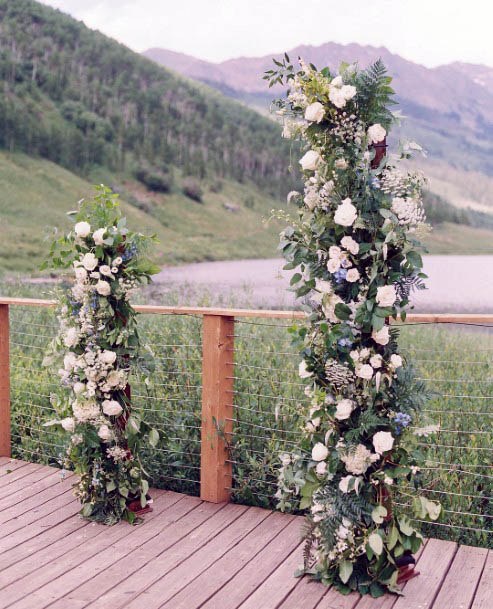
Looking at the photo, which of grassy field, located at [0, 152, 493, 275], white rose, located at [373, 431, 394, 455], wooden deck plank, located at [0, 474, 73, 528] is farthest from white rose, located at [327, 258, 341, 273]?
grassy field, located at [0, 152, 493, 275]

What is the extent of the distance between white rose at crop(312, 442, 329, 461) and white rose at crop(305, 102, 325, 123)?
44.2 inches

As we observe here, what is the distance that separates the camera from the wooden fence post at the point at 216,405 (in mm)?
3350

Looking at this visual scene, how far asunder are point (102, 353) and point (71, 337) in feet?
0.51

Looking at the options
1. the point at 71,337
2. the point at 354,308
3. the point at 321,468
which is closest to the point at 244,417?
the point at 71,337

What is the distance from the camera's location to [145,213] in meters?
42.8

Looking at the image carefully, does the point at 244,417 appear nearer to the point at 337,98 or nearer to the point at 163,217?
the point at 337,98

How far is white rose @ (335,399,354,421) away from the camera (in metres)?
2.41

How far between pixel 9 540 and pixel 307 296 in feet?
5.46

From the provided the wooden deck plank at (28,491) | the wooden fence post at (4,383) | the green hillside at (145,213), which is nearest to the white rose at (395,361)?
the wooden deck plank at (28,491)

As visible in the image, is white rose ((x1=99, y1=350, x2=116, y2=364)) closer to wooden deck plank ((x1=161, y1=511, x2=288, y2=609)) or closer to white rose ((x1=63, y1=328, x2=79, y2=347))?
white rose ((x1=63, y1=328, x2=79, y2=347))

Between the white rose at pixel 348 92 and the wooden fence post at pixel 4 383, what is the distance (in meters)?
2.59

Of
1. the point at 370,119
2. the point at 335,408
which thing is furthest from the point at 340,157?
the point at 335,408

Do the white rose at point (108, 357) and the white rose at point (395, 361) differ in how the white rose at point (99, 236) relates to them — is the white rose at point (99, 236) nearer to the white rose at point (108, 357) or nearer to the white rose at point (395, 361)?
the white rose at point (108, 357)

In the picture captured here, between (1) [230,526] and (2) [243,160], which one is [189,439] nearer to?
(1) [230,526]
